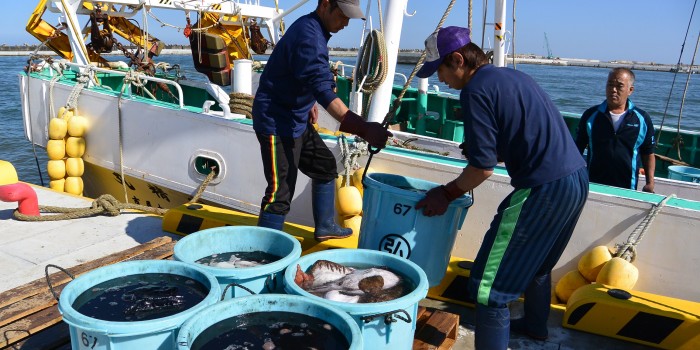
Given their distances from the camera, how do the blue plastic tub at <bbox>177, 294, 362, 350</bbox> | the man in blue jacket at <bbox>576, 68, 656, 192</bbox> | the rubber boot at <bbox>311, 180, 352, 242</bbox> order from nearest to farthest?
1. the blue plastic tub at <bbox>177, 294, 362, 350</bbox>
2. the rubber boot at <bbox>311, 180, 352, 242</bbox>
3. the man in blue jacket at <bbox>576, 68, 656, 192</bbox>

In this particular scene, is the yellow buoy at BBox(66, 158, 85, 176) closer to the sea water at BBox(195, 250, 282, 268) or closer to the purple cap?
the sea water at BBox(195, 250, 282, 268)

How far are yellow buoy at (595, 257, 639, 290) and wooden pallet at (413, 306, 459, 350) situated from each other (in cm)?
120

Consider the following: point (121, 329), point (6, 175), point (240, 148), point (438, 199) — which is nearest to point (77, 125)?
point (6, 175)

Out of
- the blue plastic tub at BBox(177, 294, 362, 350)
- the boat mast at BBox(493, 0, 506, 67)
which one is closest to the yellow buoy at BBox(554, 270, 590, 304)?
the blue plastic tub at BBox(177, 294, 362, 350)

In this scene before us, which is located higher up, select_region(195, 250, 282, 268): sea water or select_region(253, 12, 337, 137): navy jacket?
select_region(253, 12, 337, 137): navy jacket

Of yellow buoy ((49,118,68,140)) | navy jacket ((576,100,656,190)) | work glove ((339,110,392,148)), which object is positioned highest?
work glove ((339,110,392,148))

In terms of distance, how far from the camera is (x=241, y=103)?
6.27 m

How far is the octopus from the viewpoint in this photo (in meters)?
2.50

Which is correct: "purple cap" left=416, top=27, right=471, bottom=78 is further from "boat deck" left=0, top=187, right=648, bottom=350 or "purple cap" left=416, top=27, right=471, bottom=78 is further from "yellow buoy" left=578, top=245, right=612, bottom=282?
"yellow buoy" left=578, top=245, right=612, bottom=282

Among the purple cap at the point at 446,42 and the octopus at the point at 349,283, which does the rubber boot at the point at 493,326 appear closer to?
the octopus at the point at 349,283

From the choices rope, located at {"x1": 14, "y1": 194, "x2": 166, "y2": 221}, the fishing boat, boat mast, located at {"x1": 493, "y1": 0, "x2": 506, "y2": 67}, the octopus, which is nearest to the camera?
the octopus

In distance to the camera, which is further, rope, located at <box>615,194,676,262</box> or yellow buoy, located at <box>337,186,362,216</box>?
yellow buoy, located at <box>337,186,362,216</box>

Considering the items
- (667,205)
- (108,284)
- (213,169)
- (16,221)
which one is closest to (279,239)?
(108,284)

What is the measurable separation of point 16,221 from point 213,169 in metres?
1.88
